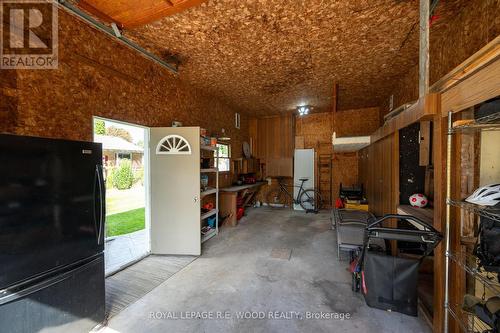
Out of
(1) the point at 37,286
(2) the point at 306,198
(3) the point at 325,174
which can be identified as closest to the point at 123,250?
(1) the point at 37,286

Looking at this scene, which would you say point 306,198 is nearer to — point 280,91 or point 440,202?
point 280,91

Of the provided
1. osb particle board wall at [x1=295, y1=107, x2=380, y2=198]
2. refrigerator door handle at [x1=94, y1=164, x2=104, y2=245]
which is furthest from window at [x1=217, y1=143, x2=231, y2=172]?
refrigerator door handle at [x1=94, y1=164, x2=104, y2=245]

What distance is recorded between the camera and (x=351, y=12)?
224 cm

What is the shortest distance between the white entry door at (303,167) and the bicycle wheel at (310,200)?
183mm

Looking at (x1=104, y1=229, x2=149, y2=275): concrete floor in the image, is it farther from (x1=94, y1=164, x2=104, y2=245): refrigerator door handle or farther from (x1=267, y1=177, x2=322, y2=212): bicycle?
(x1=267, y1=177, x2=322, y2=212): bicycle

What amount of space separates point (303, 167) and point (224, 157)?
291 centimetres

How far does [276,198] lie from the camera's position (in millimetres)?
7562

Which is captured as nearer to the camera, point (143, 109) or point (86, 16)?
point (86, 16)

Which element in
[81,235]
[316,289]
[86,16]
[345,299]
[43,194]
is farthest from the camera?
[316,289]

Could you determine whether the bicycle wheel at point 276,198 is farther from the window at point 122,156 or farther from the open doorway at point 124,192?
the window at point 122,156

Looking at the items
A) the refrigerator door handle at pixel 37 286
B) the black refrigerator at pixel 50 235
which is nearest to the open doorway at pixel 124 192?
the black refrigerator at pixel 50 235

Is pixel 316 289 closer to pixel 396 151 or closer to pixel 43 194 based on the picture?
pixel 396 151

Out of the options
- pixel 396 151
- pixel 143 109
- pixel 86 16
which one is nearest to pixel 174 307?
pixel 143 109

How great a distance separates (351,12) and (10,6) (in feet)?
11.2
